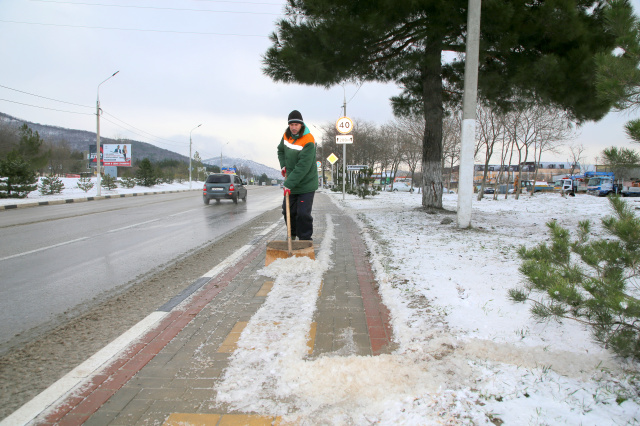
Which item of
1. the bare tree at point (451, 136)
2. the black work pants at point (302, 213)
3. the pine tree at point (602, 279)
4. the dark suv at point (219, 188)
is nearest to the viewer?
the pine tree at point (602, 279)

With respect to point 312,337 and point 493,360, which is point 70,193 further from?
point 493,360

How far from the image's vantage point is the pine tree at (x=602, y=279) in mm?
2080

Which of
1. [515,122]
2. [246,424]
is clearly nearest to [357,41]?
[246,424]

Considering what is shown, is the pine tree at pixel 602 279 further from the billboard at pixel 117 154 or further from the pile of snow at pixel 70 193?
the billboard at pixel 117 154

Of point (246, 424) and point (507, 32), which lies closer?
point (246, 424)

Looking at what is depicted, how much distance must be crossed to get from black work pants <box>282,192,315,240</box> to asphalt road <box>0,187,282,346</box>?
2.11 metres

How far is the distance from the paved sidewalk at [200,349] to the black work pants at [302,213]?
1.09m

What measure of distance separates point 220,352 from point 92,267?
3.93m


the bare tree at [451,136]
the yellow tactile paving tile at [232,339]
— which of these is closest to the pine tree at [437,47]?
the yellow tactile paving tile at [232,339]

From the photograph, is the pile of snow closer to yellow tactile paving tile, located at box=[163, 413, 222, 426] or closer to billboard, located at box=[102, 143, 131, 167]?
billboard, located at box=[102, 143, 131, 167]

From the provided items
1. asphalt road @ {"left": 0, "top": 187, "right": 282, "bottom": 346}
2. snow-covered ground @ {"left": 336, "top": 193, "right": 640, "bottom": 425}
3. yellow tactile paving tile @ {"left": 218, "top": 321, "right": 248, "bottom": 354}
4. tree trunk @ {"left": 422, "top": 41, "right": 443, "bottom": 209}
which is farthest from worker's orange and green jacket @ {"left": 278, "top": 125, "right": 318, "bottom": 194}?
tree trunk @ {"left": 422, "top": 41, "right": 443, "bottom": 209}

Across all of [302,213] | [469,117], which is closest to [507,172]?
[469,117]

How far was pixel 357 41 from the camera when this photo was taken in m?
9.96

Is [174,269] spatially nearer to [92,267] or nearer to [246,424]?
[92,267]
